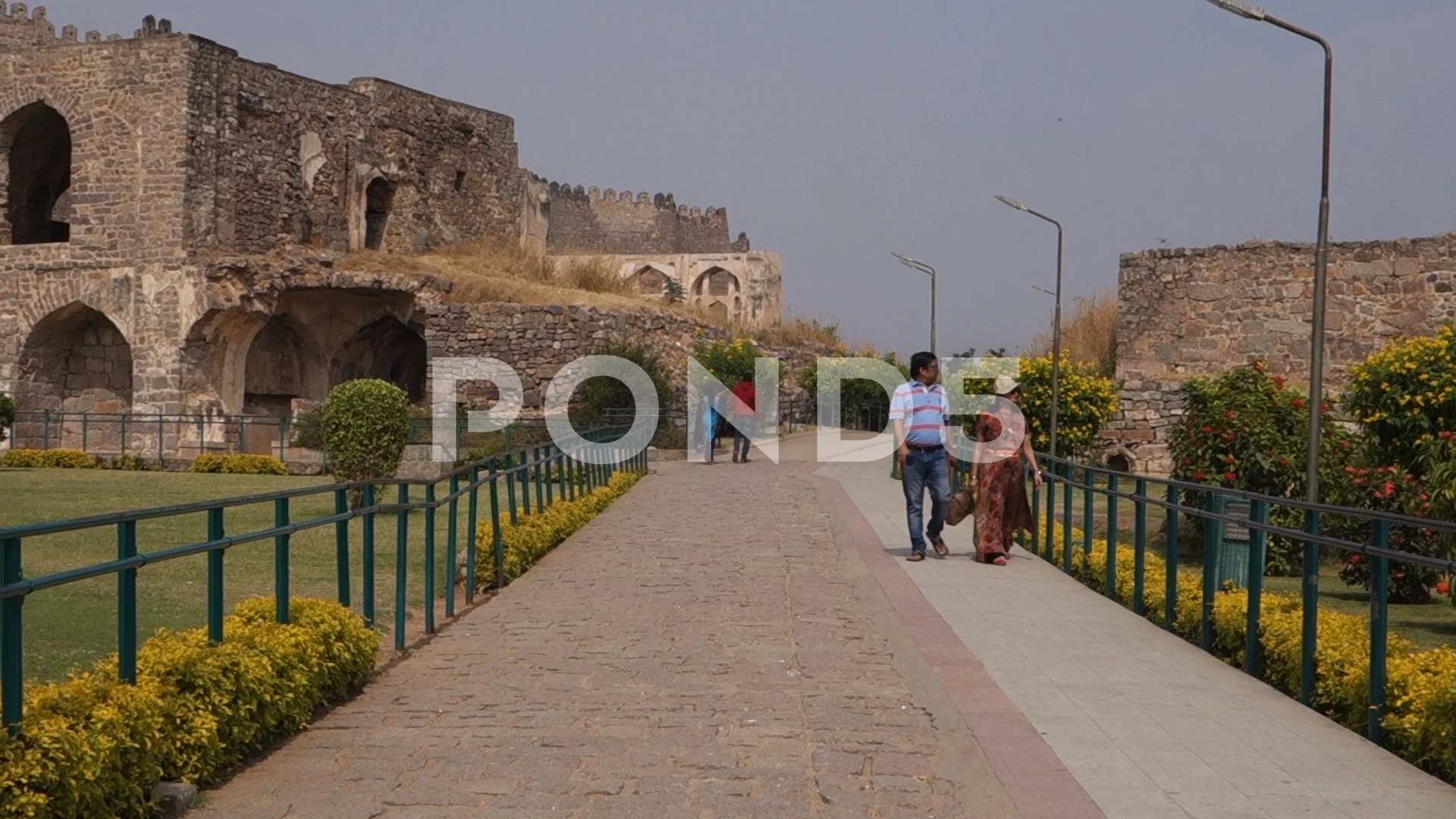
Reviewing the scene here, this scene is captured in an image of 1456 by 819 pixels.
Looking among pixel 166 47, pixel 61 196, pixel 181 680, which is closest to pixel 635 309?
pixel 166 47

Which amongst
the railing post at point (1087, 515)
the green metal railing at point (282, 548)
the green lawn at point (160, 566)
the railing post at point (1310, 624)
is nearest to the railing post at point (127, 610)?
the green metal railing at point (282, 548)

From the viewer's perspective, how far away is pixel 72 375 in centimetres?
3291

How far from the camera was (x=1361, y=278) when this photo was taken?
25500mm

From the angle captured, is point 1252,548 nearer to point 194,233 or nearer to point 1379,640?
point 1379,640

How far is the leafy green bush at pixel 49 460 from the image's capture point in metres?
26.7

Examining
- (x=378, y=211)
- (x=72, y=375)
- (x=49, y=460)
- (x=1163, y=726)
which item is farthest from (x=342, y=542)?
(x=378, y=211)

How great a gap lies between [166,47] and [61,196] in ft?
23.7

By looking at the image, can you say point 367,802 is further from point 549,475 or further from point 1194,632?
point 549,475

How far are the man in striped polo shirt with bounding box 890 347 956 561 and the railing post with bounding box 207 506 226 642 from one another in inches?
279

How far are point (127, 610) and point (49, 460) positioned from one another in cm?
2388

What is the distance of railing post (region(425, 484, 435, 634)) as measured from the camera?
30.3ft

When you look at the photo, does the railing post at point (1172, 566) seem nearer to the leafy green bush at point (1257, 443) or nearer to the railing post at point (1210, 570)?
the railing post at point (1210, 570)

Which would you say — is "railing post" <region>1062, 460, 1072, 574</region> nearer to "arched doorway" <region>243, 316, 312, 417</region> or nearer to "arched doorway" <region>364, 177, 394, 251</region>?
"arched doorway" <region>243, 316, 312, 417</region>

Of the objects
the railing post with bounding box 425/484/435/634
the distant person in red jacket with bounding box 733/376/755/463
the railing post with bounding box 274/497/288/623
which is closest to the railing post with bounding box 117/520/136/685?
the railing post with bounding box 274/497/288/623
